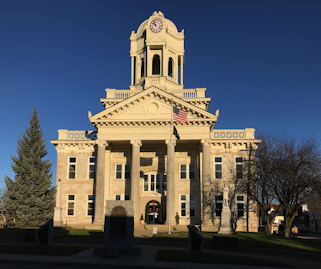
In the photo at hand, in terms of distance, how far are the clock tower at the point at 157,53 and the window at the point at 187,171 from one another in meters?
10.6

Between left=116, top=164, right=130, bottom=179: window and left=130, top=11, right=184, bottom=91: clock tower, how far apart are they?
10789mm

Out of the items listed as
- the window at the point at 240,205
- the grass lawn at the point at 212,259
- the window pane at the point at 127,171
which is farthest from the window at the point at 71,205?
the grass lawn at the point at 212,259

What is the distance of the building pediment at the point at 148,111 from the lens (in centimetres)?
3628

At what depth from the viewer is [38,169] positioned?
36.3 meters

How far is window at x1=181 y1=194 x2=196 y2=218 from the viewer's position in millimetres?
39344

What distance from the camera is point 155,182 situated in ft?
133

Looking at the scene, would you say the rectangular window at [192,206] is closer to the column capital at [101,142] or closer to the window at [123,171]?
the window at [123,171]

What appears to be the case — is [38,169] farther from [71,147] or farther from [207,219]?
[207,219]

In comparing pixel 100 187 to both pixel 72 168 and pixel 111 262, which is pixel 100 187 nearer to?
pixel 72 168

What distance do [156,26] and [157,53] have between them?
3.73m

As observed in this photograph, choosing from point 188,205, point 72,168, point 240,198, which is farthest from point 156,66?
point 240,198

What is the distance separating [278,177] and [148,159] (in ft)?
57.2

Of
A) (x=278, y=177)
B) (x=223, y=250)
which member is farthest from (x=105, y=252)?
(x=278, y=177)

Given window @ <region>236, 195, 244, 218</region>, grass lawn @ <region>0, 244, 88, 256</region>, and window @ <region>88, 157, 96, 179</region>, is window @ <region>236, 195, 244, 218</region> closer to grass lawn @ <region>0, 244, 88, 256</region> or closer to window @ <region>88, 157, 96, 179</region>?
window @ <region>88, 157, 96, 179</region>
